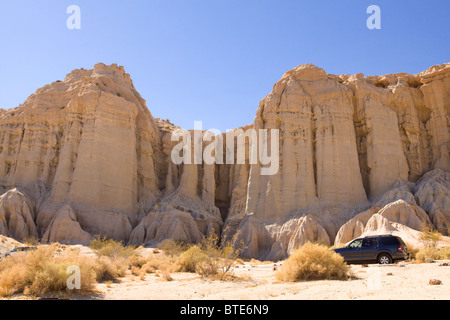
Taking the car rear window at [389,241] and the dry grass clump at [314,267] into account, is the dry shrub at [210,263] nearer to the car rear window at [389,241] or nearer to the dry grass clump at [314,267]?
the dry grass clump at [314,267]

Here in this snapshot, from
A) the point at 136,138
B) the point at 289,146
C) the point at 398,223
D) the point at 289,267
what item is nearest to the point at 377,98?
the point at 289,146

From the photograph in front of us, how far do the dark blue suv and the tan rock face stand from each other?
14619 mm

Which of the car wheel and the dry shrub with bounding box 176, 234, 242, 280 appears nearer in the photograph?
the dry shrub with bounding box 176, 234, 242, 280

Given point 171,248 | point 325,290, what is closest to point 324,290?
point 325,290

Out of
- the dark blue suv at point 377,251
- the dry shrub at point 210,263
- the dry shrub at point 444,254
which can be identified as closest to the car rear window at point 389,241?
the dark blue suv at point 377,251

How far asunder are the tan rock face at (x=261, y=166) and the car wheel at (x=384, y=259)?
1479 centimetres

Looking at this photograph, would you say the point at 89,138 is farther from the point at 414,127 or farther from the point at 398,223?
the point at 414,127

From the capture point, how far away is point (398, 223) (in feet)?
105

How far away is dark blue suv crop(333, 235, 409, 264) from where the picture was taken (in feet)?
62.5

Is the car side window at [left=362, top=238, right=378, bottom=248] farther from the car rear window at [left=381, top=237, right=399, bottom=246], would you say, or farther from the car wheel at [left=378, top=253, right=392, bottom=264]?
the car wheel at [left=378, top=253, right=392, bottom=264]

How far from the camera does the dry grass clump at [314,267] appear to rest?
14359mm

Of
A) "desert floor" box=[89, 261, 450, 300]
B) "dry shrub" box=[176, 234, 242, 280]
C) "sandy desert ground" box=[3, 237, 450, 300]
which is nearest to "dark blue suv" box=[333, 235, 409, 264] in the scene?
"sandy desert ground" box=[3, 237, 450, 300]

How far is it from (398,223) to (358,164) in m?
10.6
